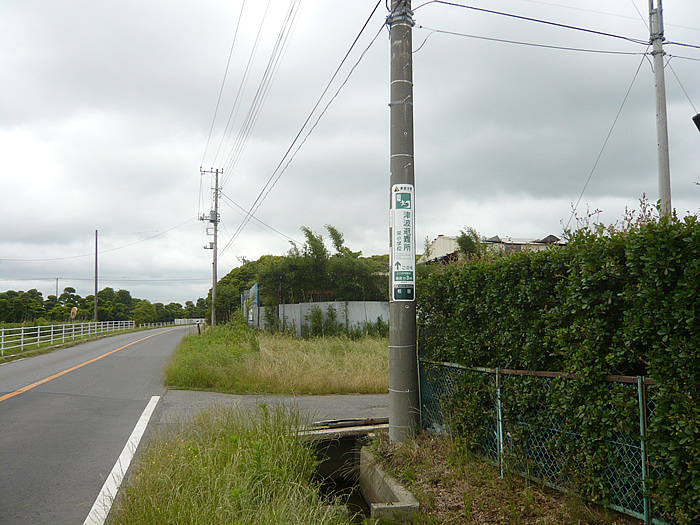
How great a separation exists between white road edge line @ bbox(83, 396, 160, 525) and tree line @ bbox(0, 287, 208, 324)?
91.7 ft

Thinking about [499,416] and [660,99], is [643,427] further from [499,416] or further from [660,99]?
[660,99]

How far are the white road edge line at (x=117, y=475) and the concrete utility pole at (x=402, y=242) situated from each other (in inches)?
118

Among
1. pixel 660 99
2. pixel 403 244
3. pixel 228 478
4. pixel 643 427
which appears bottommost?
pixel 228 478

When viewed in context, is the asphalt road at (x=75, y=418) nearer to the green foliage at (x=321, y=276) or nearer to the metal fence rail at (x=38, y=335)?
the metal fence rail at (x=38, y=335)

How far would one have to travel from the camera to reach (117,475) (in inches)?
199

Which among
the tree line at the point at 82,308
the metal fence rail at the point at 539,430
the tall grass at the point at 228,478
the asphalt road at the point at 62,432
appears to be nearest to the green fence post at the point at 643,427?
the metal fence rail at the point at 539,430

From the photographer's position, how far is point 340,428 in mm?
7152

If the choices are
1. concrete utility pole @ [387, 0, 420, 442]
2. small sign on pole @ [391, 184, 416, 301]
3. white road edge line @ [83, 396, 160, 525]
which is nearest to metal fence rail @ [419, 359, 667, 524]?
concrete utility pole @ [387, 0, 420, 442]

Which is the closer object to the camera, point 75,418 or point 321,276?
point 75,418

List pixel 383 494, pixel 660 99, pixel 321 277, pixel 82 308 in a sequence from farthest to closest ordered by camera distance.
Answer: pixel 82 308
pixel 321 277
pixel 660 99
pixel 383 494

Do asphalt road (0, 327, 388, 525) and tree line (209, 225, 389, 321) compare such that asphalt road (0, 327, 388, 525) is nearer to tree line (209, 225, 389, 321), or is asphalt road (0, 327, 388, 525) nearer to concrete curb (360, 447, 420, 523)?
concrete curb (360, 447, 420, 523)

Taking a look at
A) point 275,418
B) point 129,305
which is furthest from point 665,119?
point 129,305

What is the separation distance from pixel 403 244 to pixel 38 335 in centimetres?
2360

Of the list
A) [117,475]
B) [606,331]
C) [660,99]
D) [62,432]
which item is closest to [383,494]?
[117,475]
